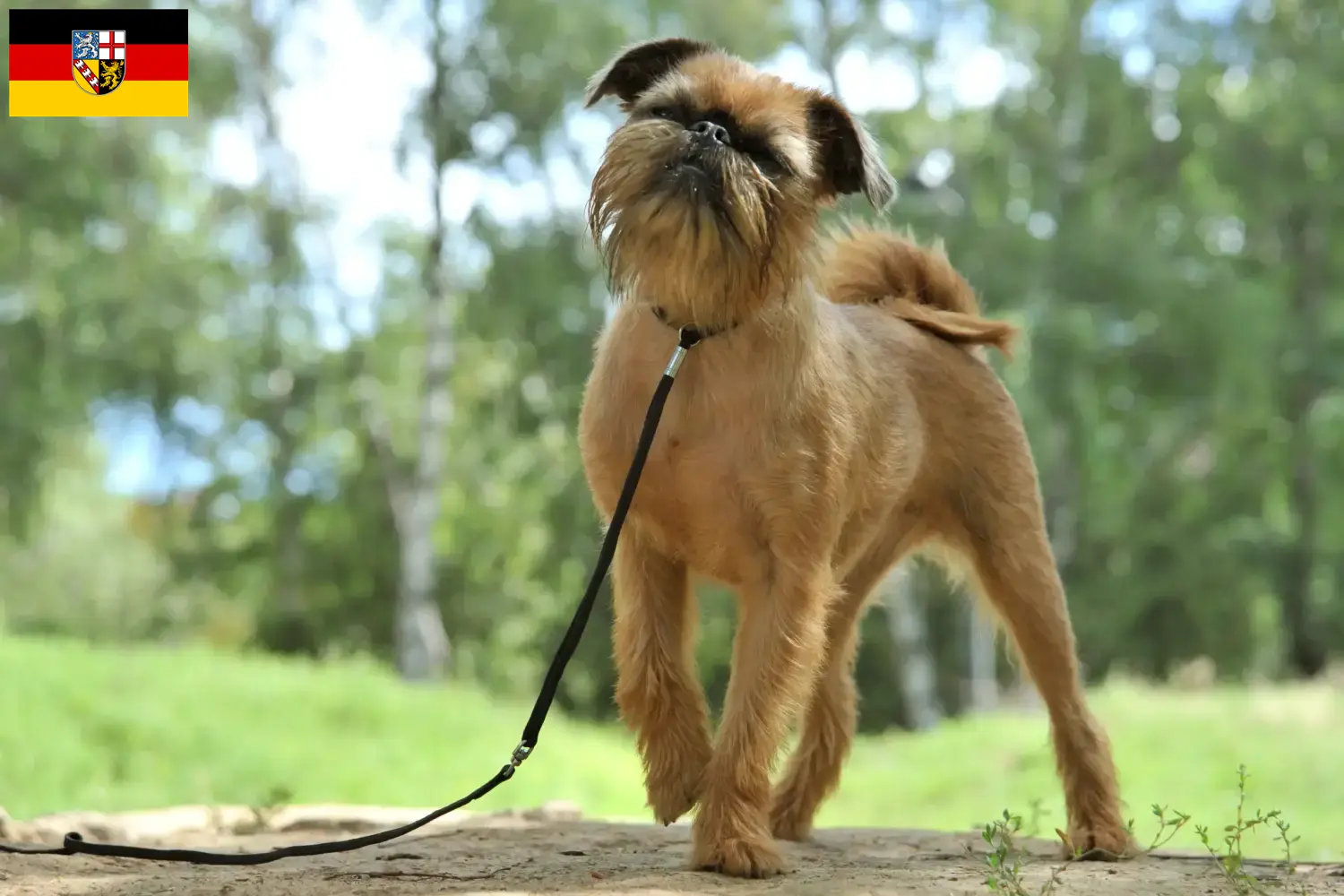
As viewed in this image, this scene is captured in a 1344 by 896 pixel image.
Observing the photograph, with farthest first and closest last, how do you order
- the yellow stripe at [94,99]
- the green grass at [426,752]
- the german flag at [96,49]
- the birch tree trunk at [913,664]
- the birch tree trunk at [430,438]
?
the birch tree trunk at [913,664]
the birch tree trunk at [430,438]
the yellow stripe at [94,99]
the german flag at [96,49]
the green grass at [426,752]

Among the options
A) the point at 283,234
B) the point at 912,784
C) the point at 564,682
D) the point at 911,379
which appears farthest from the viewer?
the point at 564,682

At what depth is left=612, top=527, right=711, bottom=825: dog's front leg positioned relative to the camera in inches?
169

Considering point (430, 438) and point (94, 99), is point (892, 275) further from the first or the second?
point (430, 438)

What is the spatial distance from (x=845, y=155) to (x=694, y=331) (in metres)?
0.80

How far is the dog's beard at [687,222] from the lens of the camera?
3.79 meters

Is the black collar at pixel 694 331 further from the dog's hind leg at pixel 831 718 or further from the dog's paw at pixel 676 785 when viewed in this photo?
the dog's hind leg at pixel 831 718

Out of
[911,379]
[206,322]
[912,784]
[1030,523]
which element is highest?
[206,322]

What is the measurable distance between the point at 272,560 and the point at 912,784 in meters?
13.5

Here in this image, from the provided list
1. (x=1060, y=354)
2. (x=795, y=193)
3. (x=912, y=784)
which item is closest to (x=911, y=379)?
(x=795, y=193)

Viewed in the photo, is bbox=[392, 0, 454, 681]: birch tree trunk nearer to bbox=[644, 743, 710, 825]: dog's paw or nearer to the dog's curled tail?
the dog's curled tail

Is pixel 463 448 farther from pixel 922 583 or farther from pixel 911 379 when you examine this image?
pixel 911 379

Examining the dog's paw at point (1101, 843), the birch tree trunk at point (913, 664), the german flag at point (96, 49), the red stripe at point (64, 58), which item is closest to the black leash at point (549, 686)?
the dog's paw at point (1101, 843)

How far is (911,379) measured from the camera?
530cm

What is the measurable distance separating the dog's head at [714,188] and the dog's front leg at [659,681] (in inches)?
35.8
